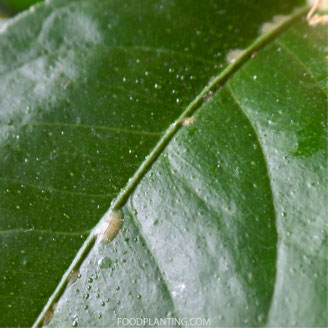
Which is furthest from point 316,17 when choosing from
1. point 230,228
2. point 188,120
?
point 230,228

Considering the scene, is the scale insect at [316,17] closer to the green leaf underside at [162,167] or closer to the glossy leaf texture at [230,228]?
the green leaf underside at [162,167]

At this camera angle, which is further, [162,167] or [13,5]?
[13,5]

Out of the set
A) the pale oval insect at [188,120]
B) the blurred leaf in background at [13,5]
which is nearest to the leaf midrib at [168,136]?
the pale oval insect at [188,120]

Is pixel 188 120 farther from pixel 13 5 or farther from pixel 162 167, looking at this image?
pixel 13 5

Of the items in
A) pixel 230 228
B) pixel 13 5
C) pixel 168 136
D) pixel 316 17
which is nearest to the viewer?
pixel 230 228

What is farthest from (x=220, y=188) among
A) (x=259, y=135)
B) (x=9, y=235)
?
(x=9, y=235)

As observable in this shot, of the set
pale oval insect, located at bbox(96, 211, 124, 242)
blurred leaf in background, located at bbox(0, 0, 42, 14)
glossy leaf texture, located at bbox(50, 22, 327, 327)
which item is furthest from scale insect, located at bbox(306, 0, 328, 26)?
blurred leaf in background, located at bbox(0, 0, 42, 14)

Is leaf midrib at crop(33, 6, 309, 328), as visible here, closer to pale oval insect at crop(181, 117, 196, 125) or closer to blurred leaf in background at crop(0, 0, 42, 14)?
pale oval insect at crop(181, 117, 196, 125)
